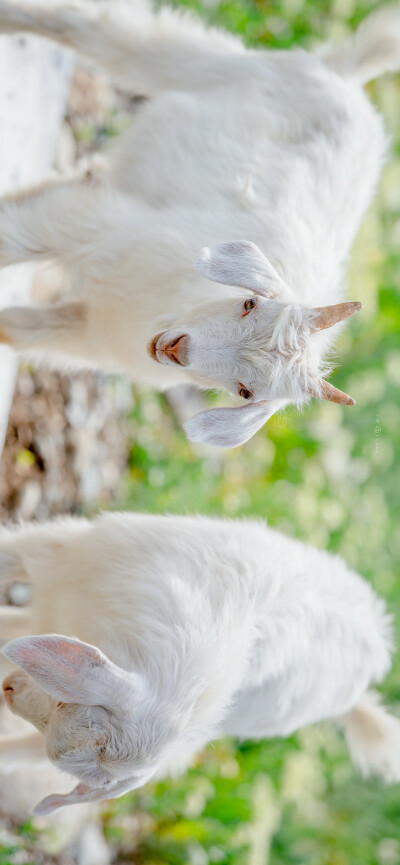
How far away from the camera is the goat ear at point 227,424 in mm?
2078

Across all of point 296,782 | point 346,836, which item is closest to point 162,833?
point 296,782

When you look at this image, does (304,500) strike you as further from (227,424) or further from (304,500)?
(227,424)

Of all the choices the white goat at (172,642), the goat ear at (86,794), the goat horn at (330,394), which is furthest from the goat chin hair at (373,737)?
the goat horn at (330,394)

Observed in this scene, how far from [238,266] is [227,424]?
37 cm

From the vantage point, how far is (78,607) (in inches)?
84.1

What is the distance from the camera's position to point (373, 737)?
9.95ft

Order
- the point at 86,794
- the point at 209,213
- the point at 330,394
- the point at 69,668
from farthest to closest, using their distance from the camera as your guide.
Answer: the point at 209,213, the point at 330,394, the point at 86,794, the point at 69,668

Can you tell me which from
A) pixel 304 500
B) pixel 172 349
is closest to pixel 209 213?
pixel 172 349

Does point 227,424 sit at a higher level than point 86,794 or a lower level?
higher

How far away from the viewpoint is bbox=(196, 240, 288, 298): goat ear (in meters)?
1.96

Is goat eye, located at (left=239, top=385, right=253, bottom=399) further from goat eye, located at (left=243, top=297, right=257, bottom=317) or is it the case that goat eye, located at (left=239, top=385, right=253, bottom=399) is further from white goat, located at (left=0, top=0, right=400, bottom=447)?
goat eye, located at (left=243, top=297, right=257, bottom=317)

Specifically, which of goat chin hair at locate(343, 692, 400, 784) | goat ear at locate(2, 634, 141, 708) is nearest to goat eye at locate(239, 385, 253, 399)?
goat ear at locate(2, 634, 141, 708)

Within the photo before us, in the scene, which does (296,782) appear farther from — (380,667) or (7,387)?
(7,387)

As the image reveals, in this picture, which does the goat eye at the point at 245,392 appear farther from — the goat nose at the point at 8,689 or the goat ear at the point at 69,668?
the goat nose at the point at 8,689
